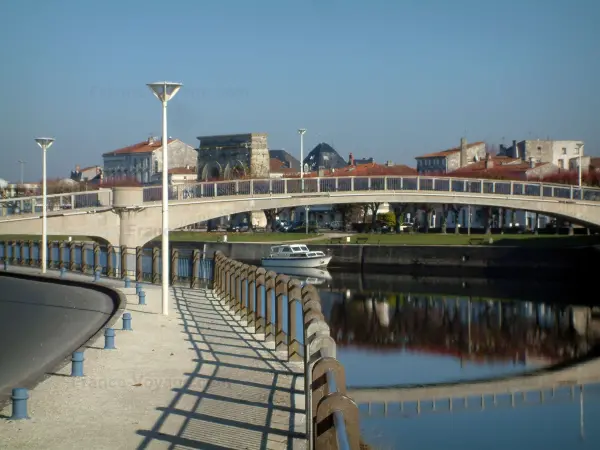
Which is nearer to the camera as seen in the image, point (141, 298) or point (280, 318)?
point (280, 318)

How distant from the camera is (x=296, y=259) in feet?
204

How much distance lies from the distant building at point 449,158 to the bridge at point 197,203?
73.3 metres

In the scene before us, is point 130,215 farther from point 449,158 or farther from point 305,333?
point 449,158

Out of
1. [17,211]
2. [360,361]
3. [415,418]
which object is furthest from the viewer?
[17,211]

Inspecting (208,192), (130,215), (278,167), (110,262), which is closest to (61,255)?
(130,215)

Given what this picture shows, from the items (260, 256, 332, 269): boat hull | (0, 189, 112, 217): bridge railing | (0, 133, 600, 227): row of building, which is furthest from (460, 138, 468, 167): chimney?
(0, 189, 112, 217): bridge railing

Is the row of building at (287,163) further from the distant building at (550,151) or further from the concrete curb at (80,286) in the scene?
the concrete curb at (80,286)

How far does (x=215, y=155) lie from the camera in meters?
118

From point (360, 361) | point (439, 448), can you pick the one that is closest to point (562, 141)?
point (360, 361)

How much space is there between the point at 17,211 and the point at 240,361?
2739cm

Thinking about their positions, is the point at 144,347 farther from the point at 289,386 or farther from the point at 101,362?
the point at 289,386

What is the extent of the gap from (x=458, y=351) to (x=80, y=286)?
486 inches

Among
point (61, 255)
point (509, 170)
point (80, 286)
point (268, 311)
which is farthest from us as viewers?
point (509, 170)

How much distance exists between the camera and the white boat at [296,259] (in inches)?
2457
